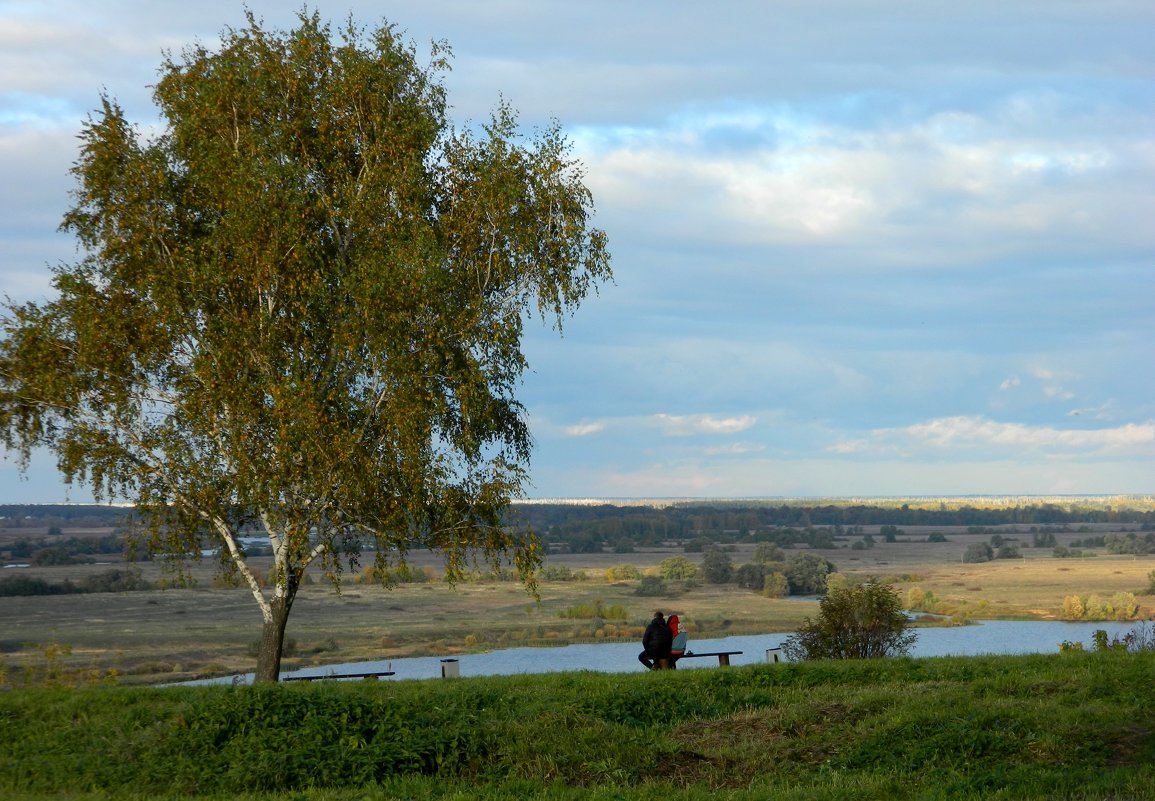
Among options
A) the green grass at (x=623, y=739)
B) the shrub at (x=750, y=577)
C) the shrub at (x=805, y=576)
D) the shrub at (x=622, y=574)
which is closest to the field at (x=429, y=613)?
the shrub at (x=750, y=577)

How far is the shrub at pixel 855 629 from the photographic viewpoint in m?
29.6

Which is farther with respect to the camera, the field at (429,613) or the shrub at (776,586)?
the shrub at (776,586)

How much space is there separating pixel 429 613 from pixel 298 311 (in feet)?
260

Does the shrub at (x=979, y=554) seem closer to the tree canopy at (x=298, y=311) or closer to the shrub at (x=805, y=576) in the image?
the shrub at (x=805, y=576)

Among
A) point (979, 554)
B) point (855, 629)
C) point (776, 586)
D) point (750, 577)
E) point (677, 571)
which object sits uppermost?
point (855, 629)

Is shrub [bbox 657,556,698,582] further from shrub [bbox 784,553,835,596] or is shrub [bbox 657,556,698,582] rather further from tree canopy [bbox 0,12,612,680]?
tree canopy [bbox 0,12,612,680]

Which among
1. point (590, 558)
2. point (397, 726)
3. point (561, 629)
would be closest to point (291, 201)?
point (397, 726)

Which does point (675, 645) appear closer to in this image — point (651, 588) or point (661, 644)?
point (661, 644)

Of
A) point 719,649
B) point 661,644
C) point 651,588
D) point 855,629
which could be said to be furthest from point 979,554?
point 661,644

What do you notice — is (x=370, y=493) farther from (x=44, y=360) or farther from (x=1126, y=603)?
(x=1126, y=603)

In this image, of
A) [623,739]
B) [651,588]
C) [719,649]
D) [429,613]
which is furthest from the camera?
[651,588]

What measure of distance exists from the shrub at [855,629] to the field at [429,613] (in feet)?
65.4

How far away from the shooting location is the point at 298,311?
24406 mm

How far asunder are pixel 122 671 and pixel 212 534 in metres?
37.9
